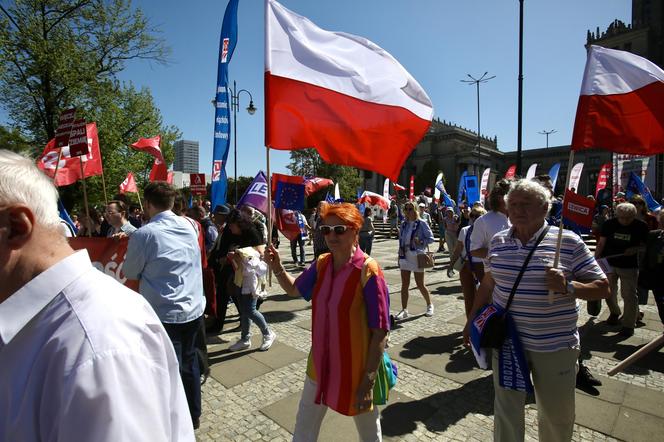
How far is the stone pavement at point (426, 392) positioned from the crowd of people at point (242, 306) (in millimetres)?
328

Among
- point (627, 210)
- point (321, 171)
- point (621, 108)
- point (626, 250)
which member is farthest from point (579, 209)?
point (321, 171)

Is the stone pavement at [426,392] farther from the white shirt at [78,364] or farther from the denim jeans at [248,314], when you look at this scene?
the white shirt at [78,364]

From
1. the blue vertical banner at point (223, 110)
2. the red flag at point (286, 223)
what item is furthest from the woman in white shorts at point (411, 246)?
the blue vertical banner at point (223, 110)

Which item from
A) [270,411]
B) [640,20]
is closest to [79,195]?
[270,411]

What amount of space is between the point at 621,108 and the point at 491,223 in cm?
204

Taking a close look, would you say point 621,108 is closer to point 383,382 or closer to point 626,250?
point 383,382

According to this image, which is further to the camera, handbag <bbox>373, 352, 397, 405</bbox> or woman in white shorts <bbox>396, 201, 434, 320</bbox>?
woman in white shorts <bbox>396, 201, 434, 320</bbox>

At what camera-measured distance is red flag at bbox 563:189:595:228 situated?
232 inches

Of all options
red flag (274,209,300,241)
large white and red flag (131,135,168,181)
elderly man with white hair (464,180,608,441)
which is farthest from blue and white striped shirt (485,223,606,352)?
large white and red flag (131,135,168,181)

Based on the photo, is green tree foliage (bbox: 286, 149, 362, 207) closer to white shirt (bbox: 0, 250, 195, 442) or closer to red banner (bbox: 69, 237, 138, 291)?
red banner (bbox: 69, 237, 138, 291)

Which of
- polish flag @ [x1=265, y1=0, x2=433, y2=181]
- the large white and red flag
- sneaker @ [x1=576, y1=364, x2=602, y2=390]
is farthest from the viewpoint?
the large white and red flag

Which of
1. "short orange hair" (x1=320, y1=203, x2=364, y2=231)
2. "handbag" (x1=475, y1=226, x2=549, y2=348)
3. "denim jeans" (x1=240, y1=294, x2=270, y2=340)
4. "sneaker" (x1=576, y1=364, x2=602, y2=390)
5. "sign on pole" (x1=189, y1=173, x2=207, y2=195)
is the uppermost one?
"sign on pole" (x1=189, y1=173, x2=207, y2=195)

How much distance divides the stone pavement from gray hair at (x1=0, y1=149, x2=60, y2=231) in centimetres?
277

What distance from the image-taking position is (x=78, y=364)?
0.80 meters
